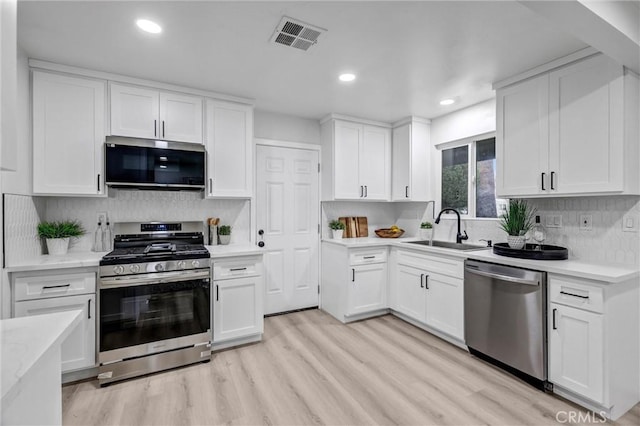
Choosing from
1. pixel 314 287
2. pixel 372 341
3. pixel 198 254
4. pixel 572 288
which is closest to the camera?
pixel 572 288

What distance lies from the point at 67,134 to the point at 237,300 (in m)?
1.94

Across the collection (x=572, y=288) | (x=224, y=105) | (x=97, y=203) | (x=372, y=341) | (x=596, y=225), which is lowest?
(x=372, y=341)

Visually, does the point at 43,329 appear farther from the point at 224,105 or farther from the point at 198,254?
the point at 224,105

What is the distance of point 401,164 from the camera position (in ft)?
13.2

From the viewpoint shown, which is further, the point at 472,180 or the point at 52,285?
the point at 472,180

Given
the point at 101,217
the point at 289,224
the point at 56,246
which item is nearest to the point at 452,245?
the point at 289,224

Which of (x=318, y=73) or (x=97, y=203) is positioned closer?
(x=318, y=73)

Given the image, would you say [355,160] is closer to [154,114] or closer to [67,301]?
[154,114]

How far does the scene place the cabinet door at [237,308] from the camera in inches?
109

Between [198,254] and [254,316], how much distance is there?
81cm

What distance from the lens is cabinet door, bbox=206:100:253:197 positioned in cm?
303

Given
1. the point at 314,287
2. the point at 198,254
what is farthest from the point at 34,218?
the point at 314,287

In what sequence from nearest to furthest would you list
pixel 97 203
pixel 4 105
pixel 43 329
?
pixel 4 105 → pixel 43 329 → pixel 97 203

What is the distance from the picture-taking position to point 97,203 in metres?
2.85
